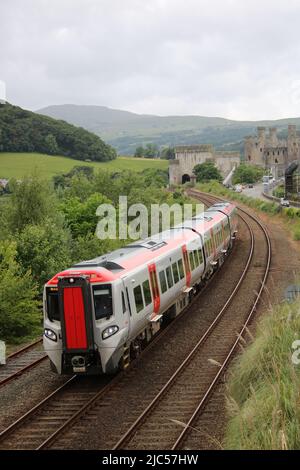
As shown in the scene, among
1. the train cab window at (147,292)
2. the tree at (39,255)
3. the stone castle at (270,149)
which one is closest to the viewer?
the train cab window at (147,292)

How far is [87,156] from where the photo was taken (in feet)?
472

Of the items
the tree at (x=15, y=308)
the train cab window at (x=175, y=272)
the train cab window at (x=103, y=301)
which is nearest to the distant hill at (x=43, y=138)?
the tree at (x=15, y=308)

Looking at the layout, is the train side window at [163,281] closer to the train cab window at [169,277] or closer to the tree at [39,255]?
the train cab window at [169,277]

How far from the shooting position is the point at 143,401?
13766 millimetres

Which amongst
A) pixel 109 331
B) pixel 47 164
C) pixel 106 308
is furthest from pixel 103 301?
pixel 47 164

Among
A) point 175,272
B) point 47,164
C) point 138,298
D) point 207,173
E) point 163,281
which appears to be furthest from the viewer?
point 47,164

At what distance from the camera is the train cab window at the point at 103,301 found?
1424 centimetres

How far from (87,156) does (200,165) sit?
39.5 m

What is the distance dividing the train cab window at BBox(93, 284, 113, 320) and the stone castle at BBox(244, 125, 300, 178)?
127607 mm

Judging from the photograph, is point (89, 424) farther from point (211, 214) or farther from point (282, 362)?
point (211, 214)

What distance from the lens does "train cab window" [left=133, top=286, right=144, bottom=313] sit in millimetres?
15883

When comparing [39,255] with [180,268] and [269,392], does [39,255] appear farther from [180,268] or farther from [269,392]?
[269,392]

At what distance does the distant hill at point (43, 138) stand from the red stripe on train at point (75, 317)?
121 metres

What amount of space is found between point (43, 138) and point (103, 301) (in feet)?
432
